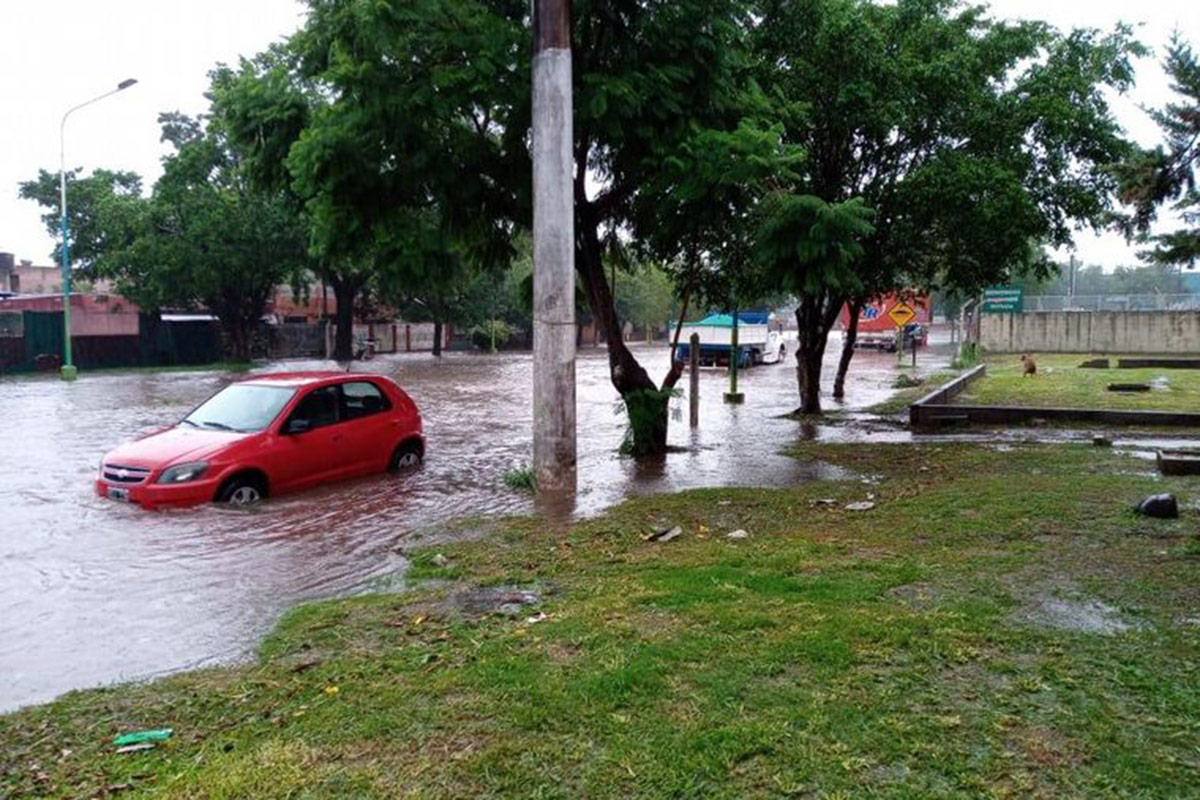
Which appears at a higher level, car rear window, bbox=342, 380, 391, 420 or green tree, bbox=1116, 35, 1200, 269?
green tree, bbox=1116, 35, 1200, 269

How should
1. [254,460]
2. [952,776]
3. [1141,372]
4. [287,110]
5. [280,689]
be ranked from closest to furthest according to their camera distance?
1. [952,776]
2. [280,689]
3. [254,460]
4. [287,110]
5. [1141,372]

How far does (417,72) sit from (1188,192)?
8.01 metres

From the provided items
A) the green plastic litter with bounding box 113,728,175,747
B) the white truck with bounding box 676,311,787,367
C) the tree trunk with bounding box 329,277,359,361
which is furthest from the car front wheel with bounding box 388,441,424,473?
the tree trunk with bounding box 329,277,359,361

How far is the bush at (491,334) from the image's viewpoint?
57.9m

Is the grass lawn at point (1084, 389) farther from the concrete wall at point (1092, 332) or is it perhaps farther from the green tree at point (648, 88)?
the concrete wall at point (1092, 332)

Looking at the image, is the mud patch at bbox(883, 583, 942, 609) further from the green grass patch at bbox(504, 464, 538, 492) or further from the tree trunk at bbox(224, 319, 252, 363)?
the tree trunk at bbox(224, 319, 252, 363)

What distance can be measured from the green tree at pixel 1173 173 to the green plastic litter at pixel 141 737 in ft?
24.9

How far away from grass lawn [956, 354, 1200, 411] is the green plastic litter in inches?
701

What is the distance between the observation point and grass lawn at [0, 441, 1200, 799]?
11.4 feet

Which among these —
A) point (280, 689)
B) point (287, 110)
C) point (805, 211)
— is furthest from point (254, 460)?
point (805, 211)

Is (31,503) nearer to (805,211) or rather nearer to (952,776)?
(805,211)

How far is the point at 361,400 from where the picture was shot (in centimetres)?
1232

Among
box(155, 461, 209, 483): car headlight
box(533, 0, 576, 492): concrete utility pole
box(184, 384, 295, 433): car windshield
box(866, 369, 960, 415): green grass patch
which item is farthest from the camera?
box(866, 369, 960, 415): green grass patch

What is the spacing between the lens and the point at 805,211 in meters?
11.4
